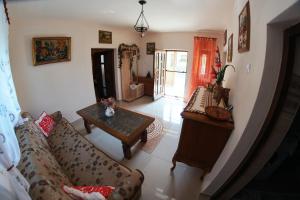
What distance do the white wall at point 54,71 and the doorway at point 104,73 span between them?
0.64 metres

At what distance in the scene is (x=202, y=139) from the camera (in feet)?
5.62

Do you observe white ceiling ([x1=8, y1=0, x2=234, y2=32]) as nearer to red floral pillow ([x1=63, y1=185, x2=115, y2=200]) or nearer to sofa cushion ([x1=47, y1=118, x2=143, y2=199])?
sofa cushion ([x1=47, y1=118, x2=143, y2=199])

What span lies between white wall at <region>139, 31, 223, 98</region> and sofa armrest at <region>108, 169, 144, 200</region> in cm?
426

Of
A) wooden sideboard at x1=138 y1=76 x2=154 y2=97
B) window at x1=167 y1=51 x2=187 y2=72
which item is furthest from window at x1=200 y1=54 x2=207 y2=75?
window at x1=167 y1=51 x2=187 y2=72

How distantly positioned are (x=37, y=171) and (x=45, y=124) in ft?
4.53

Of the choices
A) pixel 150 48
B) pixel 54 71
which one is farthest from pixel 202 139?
pixel 150 48

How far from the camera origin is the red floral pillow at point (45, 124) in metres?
2.39

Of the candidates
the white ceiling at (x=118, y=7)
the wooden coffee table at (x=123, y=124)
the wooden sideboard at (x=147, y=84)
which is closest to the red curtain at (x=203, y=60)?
the wooden sideboard at (x=147, y=84)

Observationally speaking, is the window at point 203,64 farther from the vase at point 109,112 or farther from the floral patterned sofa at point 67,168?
the floral patterned sofa at point 67,168

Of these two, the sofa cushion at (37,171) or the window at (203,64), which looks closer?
the sofa cushion at (37,171)

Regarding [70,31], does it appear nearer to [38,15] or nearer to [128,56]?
[38,15]

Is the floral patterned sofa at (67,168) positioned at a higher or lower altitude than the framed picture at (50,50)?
lower

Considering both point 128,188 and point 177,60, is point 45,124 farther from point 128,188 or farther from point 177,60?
point 177,60

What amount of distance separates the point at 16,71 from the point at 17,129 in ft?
3.97
